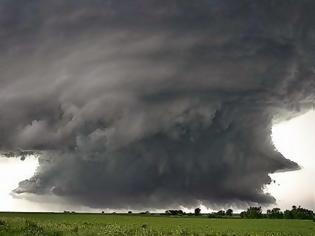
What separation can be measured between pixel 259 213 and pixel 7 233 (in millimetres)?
166011

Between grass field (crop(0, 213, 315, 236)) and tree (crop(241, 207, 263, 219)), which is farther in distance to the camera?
tree (crop(241, 207, 263, 219))

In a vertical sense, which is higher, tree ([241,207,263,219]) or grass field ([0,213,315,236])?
tree ([241,207,263,219])

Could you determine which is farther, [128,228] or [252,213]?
[252,213]

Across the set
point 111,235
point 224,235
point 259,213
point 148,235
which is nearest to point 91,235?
point 111,235

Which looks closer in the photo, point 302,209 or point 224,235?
point 224,235

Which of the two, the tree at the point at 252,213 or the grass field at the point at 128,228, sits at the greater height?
the tree at the point at 252,213

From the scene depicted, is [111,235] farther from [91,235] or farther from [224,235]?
[224,235]

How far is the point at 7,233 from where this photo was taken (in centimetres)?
Answer: 3388

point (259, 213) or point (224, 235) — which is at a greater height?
point (259, 213)

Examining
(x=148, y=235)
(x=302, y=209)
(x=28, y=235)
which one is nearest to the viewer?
(x=28, y=235)

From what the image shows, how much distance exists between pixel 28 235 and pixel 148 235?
341 inches

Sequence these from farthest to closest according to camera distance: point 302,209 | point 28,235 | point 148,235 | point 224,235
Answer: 1. point 302,209
2. point 224,235
3. point 148,235
4. point 28,235

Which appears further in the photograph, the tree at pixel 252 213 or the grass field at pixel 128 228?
the tree at pixel 252 213

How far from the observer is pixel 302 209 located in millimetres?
187125
